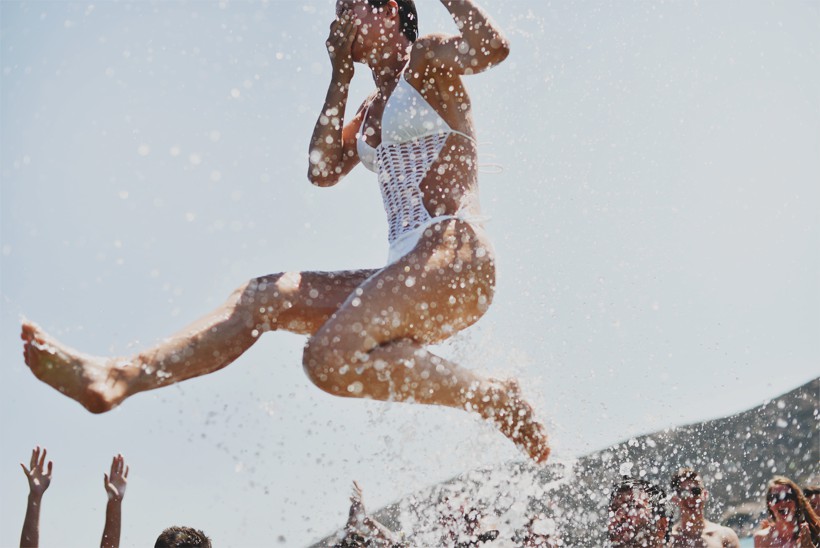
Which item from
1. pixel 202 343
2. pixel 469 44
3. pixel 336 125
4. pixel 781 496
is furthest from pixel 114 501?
pixel 781 496

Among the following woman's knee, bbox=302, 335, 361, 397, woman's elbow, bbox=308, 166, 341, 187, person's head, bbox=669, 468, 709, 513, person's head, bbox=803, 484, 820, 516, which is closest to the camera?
woman's knee, bbox=302, 335, 361, 397

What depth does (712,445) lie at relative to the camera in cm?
1589

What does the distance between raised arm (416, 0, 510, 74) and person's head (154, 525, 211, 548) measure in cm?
267

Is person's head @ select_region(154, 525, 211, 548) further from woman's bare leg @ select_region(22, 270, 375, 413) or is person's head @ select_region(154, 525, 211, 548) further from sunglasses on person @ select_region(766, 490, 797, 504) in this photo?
sunglasses on person @ select_region(766, 490, 797, 504)

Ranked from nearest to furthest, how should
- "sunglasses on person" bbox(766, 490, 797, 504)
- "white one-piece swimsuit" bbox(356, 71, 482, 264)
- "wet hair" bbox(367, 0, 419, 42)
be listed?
"white one-piece swimsuit" bbox(356, 71, 482, 264) → "wet hair" bbox(367, 0, 419, 42) → "sunglasses on person" bbox(766, 490, 797, 504)

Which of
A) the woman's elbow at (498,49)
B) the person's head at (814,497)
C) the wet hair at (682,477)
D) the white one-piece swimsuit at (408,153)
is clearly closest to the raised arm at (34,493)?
the white one-piece swimsuit at (408,153)

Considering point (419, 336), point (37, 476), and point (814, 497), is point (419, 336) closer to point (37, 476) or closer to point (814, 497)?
point (37, 476)

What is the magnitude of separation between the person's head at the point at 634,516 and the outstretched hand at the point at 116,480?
10.1 ft

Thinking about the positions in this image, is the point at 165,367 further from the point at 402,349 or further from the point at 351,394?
the point at 402,349

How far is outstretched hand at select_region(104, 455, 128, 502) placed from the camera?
4.81m

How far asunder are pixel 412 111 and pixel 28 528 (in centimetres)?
292

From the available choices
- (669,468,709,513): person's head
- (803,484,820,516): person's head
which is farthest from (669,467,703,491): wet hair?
(803,484,820,516): person's head

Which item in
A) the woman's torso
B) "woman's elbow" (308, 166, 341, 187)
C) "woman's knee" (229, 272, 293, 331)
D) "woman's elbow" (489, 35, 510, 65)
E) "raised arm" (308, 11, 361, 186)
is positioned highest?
"raised arm" (308, 11, 361, 186)

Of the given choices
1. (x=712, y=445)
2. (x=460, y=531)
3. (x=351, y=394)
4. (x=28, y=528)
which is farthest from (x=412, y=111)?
(x=712, y=445)
